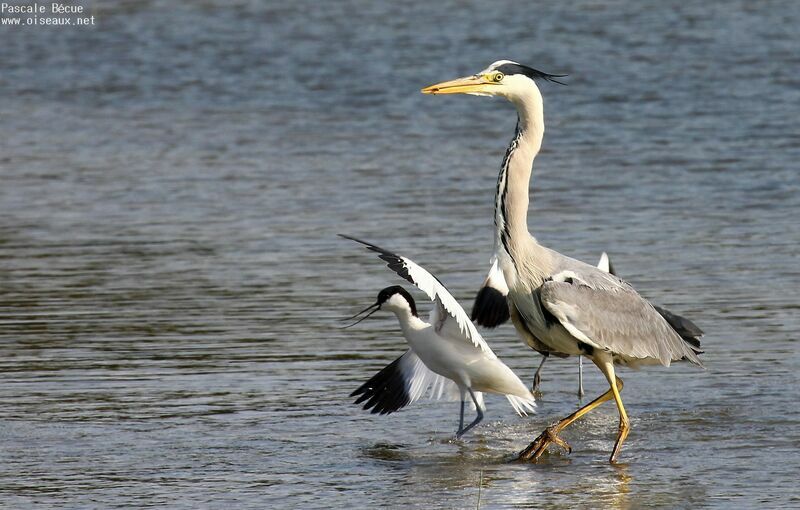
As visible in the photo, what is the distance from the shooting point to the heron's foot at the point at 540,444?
807cm

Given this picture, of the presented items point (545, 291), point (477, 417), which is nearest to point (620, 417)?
point (545, 291)

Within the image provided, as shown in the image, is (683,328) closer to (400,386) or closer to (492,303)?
(492,303)

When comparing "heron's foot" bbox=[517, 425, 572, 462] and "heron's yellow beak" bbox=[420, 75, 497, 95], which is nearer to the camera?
"heron's foot" bbox=[517, 425, 572, 462]

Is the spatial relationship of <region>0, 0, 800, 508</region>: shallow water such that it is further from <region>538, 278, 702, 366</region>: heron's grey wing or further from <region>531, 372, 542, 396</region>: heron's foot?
<region>538, 278, 702, 366</region>: heron's grey wing

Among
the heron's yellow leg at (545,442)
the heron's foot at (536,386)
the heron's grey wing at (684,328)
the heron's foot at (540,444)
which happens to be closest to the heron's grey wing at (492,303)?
the heron's foot at (536,386)

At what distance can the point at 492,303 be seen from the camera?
32.3 ft

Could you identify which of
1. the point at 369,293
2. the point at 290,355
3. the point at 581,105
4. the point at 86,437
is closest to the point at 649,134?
the point at 581,105

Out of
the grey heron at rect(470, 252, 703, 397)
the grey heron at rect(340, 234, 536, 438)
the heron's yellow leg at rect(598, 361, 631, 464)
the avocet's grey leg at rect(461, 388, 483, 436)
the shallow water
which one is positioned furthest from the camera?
the grey heron at rect(470, 252, 703, 397)

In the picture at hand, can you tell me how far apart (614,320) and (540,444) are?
0.82m

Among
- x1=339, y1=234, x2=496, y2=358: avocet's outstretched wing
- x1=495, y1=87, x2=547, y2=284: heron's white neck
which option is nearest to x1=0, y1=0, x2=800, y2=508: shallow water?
x1=339, y1=234, x2=496, y2=358: avocet's outstretched wing

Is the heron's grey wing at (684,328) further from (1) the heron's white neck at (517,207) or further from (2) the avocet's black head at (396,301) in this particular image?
(2) the avocet's black head at (396,301)

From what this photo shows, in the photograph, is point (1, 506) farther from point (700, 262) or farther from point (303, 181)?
point (303, 181)

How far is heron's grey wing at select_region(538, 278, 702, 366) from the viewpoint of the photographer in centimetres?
813

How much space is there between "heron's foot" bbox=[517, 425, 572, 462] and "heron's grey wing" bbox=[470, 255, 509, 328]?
1712 mm
